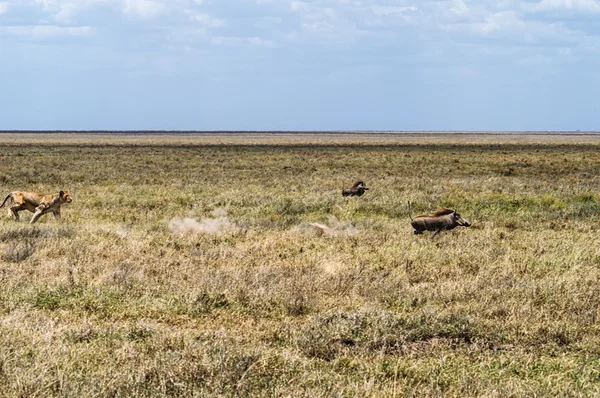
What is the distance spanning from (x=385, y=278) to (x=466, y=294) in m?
1.19

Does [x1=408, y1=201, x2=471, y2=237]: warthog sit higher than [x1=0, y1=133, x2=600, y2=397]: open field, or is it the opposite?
[x1=408, y1=201, x2=471, y2=237]: warthog

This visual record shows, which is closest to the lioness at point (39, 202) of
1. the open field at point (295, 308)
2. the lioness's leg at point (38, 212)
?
the lioness's leg at point (38, 212)

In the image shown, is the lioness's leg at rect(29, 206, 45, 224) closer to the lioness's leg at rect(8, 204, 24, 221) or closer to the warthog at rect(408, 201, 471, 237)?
the lioness's leg at rect(8, 204, 24, 221)

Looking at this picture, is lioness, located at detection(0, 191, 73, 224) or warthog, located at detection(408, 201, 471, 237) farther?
lioness, located at detection(0, 191, 73, 224)

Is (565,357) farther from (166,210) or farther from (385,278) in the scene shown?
(166,210)

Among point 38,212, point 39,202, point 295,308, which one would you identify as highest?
point 39,202

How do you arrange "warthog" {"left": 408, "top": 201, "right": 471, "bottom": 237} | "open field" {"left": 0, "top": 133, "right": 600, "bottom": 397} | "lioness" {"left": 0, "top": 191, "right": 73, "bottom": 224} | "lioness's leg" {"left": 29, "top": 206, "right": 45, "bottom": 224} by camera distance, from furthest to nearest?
1. "lioness" {"left": 0, "top": 191, "right": 73, "bottom": 224}
2. "lioness's leg" {"left": 29, "top": 206, "right": 45, "bottom": 224}
3. "warthog" {"left": 408, "top": 201, "right": 471, "bottom": 237}
4. "open field" {"left": 0, "top": 133, "right": 600, "bottom": 397}

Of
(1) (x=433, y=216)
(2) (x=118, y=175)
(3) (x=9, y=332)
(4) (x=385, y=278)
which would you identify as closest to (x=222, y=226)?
(1) (x=433, y=216)

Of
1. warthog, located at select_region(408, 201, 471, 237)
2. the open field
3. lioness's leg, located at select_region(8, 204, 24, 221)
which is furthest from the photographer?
lioness's leg, located at select_region(8, 204, 24, 221)

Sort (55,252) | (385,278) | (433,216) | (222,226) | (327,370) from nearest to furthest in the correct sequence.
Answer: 1. (327,370)
2. (385,278)
3. (55,252)
4. (433,216)
5. (222,226)

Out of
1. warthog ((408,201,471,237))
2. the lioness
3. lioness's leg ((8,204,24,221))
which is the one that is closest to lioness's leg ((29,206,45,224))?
the lioness

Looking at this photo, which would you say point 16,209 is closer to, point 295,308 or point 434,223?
point 434,223

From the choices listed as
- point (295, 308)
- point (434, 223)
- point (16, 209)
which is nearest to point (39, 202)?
point (16, 209)

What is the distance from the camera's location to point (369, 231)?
13.6 meters
